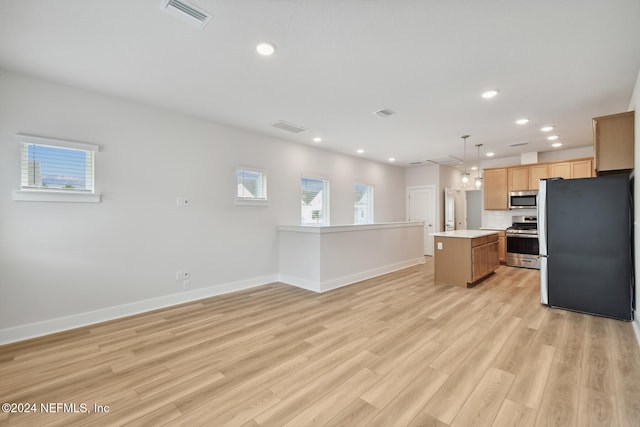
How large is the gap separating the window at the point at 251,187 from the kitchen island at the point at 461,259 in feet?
11.6

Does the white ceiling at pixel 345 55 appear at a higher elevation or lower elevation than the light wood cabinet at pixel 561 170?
higher

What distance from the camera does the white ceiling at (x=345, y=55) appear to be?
215cm

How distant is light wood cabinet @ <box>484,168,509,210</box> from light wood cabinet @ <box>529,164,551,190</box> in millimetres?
529

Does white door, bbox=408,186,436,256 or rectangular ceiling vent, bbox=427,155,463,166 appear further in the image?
white door, bbox=408,186,436,256

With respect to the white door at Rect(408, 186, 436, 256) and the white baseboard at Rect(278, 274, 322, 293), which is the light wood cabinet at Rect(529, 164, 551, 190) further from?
the white baseboard at Rect(278, 274, 322, 293)

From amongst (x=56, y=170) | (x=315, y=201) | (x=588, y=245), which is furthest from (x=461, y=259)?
(x=56, y=170)

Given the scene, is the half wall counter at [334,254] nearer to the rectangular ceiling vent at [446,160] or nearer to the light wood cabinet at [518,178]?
the rectangular ceiling vent at [446,160]

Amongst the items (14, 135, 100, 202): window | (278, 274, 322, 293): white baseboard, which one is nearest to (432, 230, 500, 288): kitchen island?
(278, 274, 322, 293): white baseboard

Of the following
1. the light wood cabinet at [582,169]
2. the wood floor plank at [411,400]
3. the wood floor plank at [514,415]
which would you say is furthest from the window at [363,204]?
the wood floor plank at [514,415]

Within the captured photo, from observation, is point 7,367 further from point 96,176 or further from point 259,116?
point 259,116

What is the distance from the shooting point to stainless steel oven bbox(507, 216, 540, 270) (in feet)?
21.3

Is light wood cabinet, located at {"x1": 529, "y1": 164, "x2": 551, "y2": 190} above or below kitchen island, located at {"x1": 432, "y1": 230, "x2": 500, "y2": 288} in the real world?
above

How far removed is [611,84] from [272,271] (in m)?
5.62

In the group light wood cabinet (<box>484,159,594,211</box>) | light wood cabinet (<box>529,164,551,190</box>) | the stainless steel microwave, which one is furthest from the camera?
the stainless steel microwave
